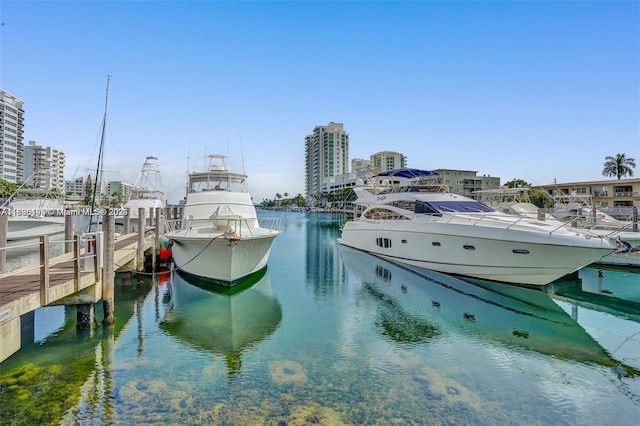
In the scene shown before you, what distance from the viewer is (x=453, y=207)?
66.1 feet

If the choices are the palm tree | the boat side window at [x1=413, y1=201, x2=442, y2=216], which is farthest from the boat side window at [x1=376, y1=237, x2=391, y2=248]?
the palm tree

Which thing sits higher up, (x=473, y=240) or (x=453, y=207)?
(x=453, y=207)


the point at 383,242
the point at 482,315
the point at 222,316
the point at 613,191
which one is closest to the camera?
the point at 222,316

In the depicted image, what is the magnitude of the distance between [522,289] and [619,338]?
Result: 5.19 meters

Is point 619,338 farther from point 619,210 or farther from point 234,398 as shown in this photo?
point 619,210

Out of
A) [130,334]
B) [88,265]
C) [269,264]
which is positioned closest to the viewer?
[88,265]

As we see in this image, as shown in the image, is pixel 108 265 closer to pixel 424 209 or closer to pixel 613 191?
pixel 424 209

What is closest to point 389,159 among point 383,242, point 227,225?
point 383,242

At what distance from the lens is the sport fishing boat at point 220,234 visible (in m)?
A: 15.0

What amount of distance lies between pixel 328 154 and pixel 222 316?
15357 cm

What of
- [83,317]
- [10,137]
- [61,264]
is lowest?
[83,317]

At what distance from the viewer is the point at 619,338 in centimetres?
1088

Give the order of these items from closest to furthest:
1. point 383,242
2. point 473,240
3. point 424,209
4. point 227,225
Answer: point 227,225
point 473,240
point 424,209
point 383,242

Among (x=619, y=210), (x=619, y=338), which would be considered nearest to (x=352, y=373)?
(x=619, y=338)
